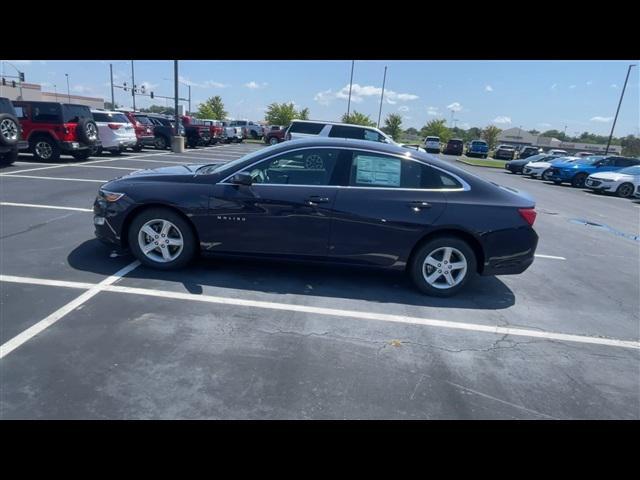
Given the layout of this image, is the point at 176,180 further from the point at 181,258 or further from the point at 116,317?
the point at 116,317

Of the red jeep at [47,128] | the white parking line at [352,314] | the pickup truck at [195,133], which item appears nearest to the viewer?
the white parking line at [352,314]

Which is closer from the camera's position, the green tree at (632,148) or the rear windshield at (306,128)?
the rear windshield at (306,128)

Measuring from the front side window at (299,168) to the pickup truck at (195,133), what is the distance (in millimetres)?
22096

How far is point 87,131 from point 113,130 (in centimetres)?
256

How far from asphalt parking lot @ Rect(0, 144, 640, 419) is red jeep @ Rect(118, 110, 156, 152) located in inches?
599

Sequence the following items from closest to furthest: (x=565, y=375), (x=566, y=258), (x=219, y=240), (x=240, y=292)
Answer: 1. (x=565, y=375)
2. (x=240, y=292)
3. (x=219, y=240)
4. (x=566, y=258)

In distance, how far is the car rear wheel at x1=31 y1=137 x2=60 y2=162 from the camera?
40.8 ft

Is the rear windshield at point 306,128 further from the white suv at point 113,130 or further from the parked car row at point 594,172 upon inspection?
the parked car row at point 594,172

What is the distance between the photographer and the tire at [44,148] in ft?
40.8

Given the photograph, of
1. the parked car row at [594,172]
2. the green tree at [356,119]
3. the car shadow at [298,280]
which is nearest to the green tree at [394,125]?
the green tree at [356,119]

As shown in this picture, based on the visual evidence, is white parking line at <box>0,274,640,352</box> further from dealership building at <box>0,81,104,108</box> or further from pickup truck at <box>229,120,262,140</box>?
dealership building at <box>0,81,104,108</box>

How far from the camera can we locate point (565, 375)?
3082mm

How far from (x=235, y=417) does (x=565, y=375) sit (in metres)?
2.59
